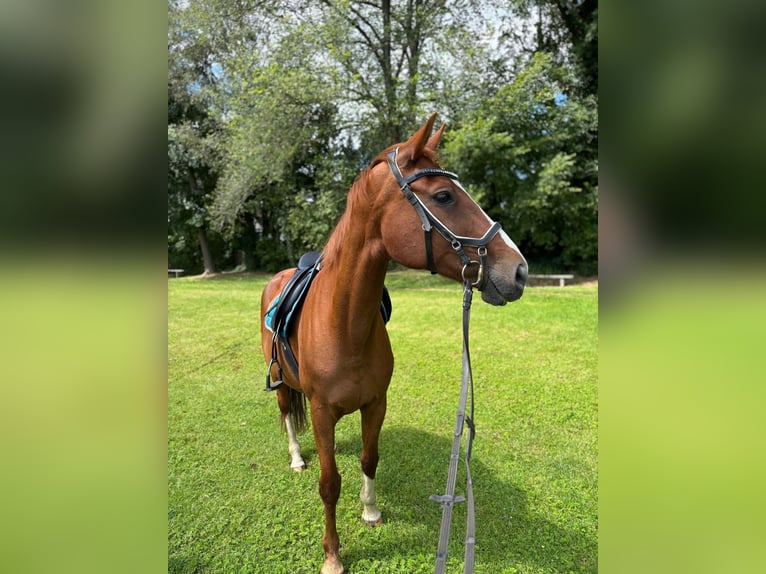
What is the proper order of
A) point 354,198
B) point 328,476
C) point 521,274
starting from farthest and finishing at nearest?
1. point 328,476
2. point 354,198
3. point 521,274

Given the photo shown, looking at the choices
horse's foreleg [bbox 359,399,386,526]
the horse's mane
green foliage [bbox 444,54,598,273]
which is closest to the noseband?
the horse's mane

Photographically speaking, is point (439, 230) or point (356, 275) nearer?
point (439, 230)

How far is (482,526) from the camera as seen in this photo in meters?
2.69

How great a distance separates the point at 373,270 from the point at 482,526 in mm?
2026

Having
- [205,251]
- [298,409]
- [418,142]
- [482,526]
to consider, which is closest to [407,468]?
[482,526]

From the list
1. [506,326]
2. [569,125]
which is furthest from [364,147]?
[506,326]

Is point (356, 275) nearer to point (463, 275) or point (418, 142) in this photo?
point (463, 275)

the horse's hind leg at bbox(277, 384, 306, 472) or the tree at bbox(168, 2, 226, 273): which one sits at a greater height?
the tree at bbox(168, 2, 226, 273)

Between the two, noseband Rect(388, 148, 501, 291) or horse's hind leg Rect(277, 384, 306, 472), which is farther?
horse's hind leg Rect(277, 384, 306, 472)

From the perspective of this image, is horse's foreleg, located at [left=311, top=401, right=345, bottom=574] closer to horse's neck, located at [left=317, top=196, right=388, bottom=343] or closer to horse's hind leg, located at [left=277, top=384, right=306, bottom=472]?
horse's neck, located at [left=317, top=196, right=388, bottom=343]

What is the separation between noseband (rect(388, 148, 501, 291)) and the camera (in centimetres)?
161

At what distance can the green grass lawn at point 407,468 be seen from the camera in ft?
8.27
